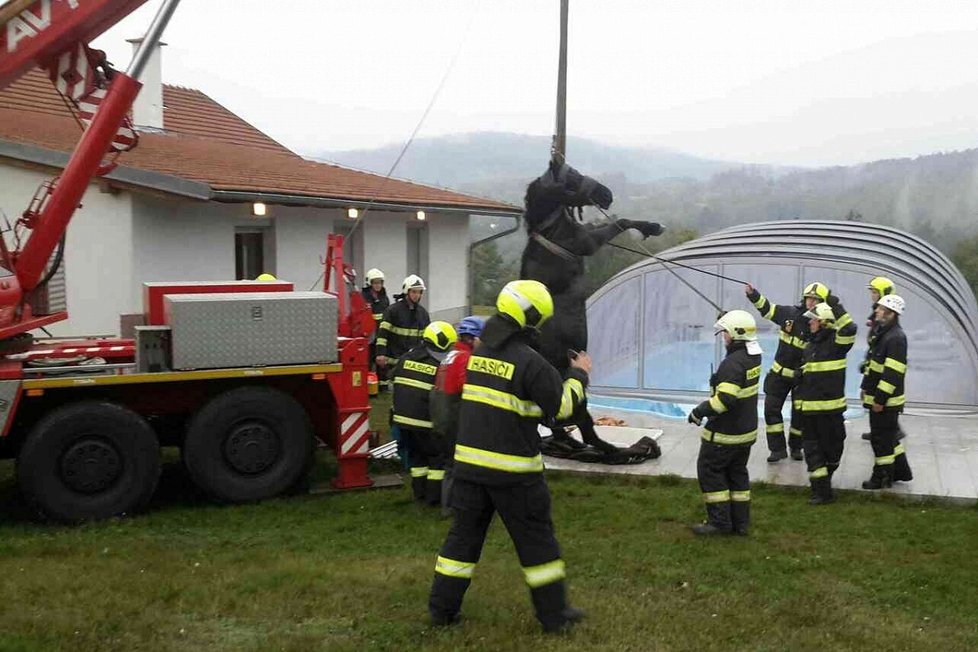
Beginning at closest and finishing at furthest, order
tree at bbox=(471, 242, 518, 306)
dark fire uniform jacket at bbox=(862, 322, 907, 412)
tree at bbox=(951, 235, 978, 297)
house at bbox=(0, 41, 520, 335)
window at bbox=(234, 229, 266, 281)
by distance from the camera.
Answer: dark fire uniform jacket at bbox=(862, 322, 907, 412), house at bbox=(0, 41, 520, 335), window at bbox=(234, 229, 266, 281), tree at bbox=(471, 242, 518, 306), tree at bbox=(951, 235, 978, 297)

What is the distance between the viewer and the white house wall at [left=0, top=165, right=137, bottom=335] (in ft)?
41.9

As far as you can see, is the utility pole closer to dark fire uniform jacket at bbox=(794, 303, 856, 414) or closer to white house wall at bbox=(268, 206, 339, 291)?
dark fire uniform jacket at bbox=(794, 303, 856, 414)

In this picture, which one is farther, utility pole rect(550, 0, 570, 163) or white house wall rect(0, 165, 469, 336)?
white house wall rect(0, 165, 469, 336)

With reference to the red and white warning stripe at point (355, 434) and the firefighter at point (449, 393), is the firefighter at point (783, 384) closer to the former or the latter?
the red and white warning stripe at point (355, 434)

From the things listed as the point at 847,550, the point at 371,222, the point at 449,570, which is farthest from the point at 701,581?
the point at 371,222

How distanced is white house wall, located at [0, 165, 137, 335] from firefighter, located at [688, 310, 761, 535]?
868cm

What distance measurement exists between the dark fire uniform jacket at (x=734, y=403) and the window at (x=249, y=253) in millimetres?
9982

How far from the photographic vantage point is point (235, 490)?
820 cm

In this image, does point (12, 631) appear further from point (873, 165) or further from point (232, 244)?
point (873, 165)

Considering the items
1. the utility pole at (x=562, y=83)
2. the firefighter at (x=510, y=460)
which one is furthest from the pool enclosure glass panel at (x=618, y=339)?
the firefighter at (x=510, y=460)

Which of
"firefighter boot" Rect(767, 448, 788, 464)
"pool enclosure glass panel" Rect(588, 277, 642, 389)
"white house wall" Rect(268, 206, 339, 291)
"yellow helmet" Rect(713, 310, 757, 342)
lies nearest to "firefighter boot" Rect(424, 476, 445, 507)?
"yellow helmet" Rect(713, 310, 757, 342)

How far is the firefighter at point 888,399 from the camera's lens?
8750 mm

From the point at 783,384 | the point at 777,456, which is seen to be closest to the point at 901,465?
the point at 777,456

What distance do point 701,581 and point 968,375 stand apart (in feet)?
27.0
